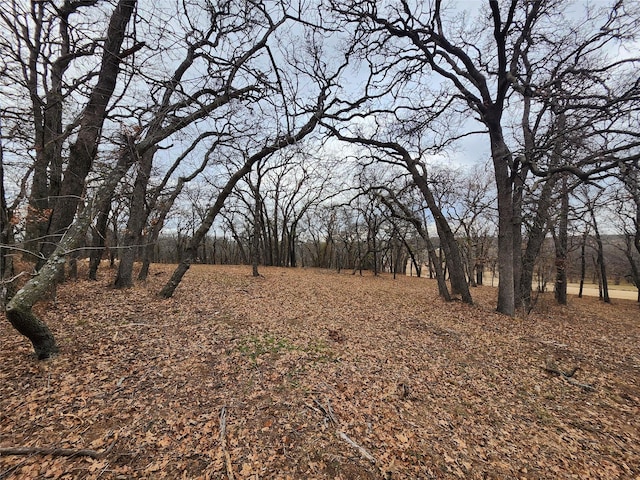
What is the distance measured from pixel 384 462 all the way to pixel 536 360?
158 inches

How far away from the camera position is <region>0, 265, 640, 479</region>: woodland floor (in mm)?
2459

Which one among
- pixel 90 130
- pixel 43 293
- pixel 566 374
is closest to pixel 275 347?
pixel 43 293

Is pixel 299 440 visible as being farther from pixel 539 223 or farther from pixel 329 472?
pixel 539 223

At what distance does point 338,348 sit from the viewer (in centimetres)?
485

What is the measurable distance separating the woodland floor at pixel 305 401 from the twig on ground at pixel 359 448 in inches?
0.5

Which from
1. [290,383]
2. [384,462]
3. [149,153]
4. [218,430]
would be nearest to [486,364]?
[384,462]

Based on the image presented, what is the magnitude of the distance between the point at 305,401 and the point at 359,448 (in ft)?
2.85


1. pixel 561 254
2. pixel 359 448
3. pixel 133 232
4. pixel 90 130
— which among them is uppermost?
pixel 90 130

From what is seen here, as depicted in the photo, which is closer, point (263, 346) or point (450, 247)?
point (263, 346)

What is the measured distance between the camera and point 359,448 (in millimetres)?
2648

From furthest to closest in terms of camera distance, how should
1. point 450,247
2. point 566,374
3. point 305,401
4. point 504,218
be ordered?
point 450,247
point 504,218
point 566,374
point 305,401

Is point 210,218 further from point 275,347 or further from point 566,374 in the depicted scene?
point 566,374

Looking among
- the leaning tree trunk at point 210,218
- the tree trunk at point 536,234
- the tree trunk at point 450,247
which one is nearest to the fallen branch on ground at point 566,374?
the tree trunk at point 450,247

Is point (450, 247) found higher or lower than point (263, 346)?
higher
